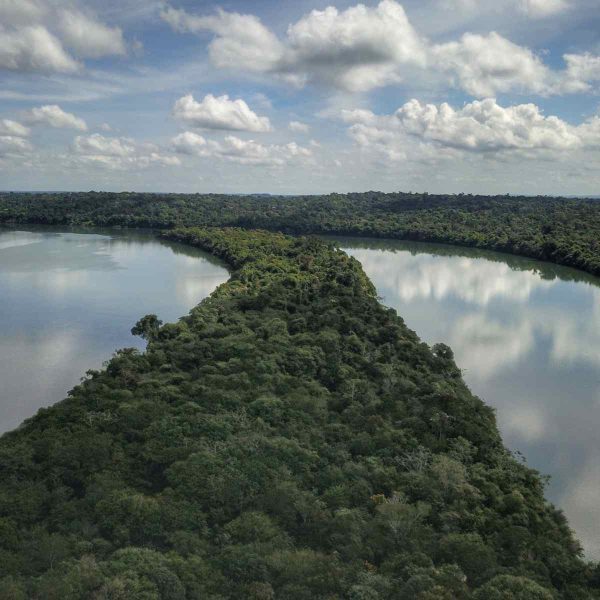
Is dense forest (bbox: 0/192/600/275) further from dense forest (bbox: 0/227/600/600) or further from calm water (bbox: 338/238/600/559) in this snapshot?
dense forest (bbox: 0/227/600/600)

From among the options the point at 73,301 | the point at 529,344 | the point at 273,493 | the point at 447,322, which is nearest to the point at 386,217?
the point at 447,322

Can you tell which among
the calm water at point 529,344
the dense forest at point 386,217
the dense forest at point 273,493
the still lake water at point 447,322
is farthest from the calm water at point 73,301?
the dense forest at point 386,217

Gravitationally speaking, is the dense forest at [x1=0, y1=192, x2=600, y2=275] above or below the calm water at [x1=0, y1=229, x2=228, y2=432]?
above

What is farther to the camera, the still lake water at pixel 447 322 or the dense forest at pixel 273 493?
the still lake water at pixel 447 322

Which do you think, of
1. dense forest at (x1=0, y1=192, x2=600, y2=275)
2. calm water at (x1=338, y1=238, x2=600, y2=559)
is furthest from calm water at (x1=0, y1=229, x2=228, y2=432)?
dense forest at (x1=0, y1=192, x2=600, y2=275)

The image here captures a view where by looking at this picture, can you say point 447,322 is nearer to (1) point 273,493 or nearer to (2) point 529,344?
(2) point 529,344

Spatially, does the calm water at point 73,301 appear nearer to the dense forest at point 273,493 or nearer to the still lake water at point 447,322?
the still lake water at point 447,322

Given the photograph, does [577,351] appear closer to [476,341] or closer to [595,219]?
[476,341]
